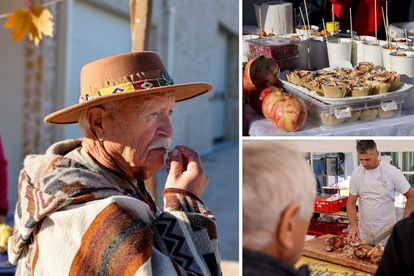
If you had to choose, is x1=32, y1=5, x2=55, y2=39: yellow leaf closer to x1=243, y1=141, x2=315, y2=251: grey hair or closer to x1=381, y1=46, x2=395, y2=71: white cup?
x1=243, y1=141, x2=315, y2=251: grey hair

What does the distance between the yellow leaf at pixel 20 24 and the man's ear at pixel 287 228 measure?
149 cm

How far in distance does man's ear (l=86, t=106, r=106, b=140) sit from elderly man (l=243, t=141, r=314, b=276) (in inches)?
24.3

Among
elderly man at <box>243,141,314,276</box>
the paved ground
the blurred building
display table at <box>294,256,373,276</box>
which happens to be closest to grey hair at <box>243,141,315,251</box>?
elderly man at <box>243,141,314,276</box>

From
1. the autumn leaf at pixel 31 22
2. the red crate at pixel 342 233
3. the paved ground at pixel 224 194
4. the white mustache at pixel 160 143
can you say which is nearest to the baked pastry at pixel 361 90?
the red crate at pixel 342 233

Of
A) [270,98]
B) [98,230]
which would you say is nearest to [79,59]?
[270,98]

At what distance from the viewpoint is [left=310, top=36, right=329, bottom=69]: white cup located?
1276 millimetres

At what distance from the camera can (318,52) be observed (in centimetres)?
129

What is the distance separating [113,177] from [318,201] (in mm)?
720

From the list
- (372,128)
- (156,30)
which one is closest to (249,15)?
(372,128)

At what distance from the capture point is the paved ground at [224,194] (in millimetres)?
4386

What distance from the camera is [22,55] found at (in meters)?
3.92

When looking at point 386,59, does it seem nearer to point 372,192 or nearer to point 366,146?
point 366,146

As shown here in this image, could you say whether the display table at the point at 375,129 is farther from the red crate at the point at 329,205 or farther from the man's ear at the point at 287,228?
the man's ear at the point at 287,228

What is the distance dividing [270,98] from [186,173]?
1.27 ft
